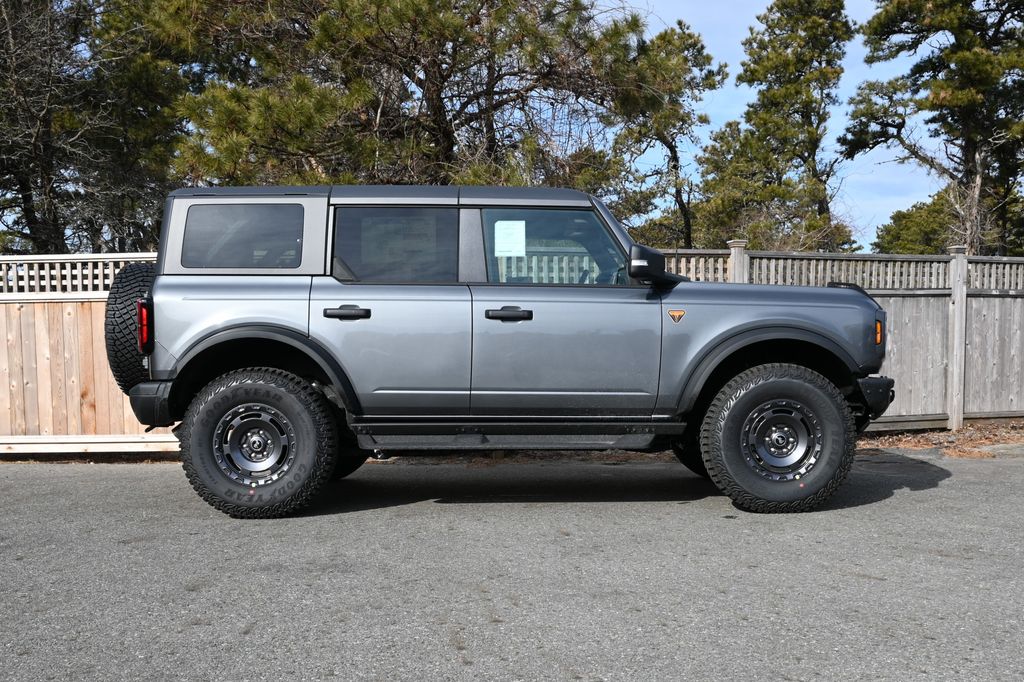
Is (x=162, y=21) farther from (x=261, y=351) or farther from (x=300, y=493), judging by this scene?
(x=300, y=493)

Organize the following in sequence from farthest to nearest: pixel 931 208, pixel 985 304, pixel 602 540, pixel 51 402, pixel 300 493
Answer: pixel 931 208, pixel 985 304, pixel 51 402, pixel 300 493, pixel 602 540

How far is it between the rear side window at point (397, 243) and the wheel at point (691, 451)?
199 centimetres

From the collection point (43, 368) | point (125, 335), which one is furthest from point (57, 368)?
point (125, 335)

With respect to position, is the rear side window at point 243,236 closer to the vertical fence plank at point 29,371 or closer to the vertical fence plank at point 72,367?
the vertical fence plank at point 72,367

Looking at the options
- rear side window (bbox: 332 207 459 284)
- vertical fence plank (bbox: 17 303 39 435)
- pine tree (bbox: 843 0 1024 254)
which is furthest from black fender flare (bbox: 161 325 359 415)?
pine tree (bbox: 843 0 1024 254)

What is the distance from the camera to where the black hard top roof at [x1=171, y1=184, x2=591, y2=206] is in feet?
18.6

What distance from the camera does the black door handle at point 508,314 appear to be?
215 inches

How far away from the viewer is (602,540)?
4.90 meters

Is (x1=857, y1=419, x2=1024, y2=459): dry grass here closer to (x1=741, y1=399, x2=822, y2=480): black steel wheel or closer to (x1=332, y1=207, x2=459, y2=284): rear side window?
(x1=741, y1=399, x2=822, y2=480): black steel wheel

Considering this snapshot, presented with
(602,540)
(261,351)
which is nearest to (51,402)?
(261,351)

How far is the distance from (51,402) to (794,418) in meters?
6.50

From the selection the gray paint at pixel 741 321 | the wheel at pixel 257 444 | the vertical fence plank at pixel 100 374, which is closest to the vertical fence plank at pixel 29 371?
the vertical fence plank at pixel 100 374

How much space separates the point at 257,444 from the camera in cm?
548

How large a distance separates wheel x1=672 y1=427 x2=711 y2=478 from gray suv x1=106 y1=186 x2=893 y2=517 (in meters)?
0.48
